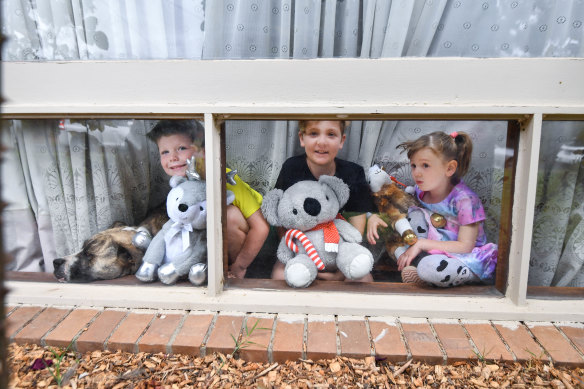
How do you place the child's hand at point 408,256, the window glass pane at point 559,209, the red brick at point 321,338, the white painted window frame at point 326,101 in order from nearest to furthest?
1. the red brick at point 321,338
2. the white painted window frame at point 326,101
3. the window glass pane at point 559,209
4. the child's hand at point 408,256

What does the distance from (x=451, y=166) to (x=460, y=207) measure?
23 cm

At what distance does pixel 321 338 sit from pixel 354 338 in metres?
0.15

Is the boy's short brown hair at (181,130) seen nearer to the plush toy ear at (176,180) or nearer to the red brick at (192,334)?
the plush toy ear at (176,180)

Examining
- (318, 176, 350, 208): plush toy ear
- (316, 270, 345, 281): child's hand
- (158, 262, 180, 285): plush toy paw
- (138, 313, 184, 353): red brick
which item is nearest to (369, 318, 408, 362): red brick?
(316, 270, 345, 281): child's hand

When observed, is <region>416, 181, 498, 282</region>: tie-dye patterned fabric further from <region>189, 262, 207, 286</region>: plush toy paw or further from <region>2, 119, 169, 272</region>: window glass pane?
<region>2, 119, 169, 272</region>: window glass pane

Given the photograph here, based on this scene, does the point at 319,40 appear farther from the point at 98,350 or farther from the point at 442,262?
the point at 98,350

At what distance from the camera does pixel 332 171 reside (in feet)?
6.79

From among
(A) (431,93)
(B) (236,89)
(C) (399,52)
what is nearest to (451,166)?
(A) (431,93)

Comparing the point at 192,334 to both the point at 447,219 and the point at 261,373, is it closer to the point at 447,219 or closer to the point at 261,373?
the point at 261,373

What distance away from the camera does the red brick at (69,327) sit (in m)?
1.76

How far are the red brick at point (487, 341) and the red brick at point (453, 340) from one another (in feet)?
0.12

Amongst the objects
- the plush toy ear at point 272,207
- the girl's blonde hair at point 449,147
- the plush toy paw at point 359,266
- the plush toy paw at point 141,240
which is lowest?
the plush toy paw at point 359,266

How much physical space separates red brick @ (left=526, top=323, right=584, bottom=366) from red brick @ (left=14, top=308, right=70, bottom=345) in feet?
7.62

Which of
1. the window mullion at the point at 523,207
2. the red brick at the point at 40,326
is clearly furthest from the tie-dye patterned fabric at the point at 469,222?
the red brick at the point at 40,326
